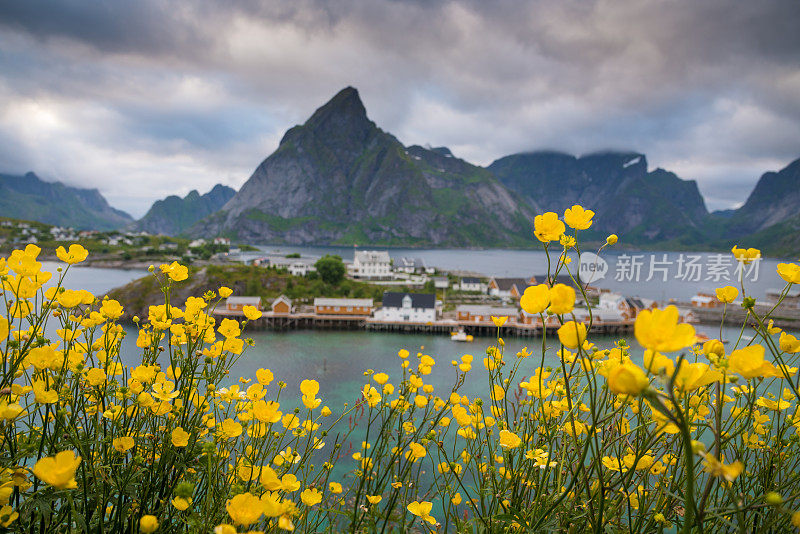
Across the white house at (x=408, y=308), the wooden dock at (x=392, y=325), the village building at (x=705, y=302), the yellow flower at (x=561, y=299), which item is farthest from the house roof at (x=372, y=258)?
the yellow flower at (x=561, y=299)

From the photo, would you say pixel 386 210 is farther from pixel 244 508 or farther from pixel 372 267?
pixel 244 508

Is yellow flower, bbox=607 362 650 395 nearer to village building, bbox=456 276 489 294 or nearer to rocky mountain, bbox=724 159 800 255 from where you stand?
village building, bbox=456 276 489 294

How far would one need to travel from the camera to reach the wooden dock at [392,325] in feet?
A: 85.1

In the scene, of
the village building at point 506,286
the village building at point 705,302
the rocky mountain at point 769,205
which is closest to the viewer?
the village building at point 705,302

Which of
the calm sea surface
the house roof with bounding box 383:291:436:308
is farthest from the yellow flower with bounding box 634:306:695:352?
the house roof with bounding box 383:291:436:308

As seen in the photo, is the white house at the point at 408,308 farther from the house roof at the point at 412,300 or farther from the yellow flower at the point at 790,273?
the yellow flower at the point at 790,273

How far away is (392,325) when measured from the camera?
2653 cm

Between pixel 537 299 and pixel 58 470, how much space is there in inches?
56.5

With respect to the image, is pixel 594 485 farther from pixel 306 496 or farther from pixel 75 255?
pixel 75 255

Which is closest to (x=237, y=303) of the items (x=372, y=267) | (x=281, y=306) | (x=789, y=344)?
(x=281, y=306)

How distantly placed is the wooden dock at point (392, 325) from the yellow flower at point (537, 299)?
25017 mm

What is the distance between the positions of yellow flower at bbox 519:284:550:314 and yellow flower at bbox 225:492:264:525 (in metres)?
0.95

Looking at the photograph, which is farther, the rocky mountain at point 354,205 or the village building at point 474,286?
the rocky mountain at point 354,205

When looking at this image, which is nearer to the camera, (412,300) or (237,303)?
(237,303)
